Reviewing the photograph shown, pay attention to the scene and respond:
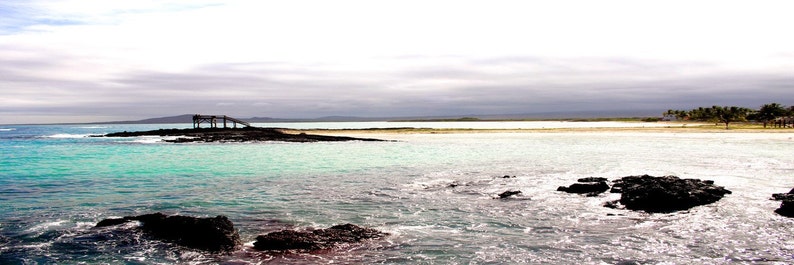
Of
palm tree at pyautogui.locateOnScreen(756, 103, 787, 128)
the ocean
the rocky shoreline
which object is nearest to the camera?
the ocean

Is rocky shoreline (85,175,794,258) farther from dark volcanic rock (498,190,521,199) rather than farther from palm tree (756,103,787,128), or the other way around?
palm tree (756,103,787,128)

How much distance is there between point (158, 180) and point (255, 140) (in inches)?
1858

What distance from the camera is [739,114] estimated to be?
12438 centimetres

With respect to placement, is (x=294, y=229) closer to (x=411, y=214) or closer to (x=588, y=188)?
(x=411, y=214)

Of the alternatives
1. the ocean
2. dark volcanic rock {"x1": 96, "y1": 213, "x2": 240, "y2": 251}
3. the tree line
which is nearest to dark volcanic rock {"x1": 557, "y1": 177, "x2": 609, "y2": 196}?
the ocean

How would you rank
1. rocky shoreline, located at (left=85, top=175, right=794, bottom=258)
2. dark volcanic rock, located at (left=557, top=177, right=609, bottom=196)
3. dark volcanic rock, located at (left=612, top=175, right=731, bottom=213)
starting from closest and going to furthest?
rocky shoreline, located at (left=85, top=175, right=794, bottom=258), dark volcanic rock, located at (left=612, top=175, right=731, bottom=213), dark volcanic rock, located at (left=557, top=177, right=609, bottom=196)

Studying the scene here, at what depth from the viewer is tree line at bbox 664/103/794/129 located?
11025 centimetres

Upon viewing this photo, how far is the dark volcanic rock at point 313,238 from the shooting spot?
40.7ft

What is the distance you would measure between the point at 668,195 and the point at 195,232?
14.3 m

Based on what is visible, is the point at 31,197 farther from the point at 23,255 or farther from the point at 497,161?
the point at 497,161

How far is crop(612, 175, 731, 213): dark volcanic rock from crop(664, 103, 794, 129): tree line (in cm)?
9655

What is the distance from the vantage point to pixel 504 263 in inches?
448

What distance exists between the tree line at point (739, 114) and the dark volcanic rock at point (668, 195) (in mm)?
96550

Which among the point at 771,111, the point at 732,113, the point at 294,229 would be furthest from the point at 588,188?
the point at 732,113
